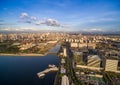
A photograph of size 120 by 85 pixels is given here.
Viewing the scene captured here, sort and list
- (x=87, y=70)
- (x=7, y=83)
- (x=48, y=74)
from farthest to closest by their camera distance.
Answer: (x=87, y=70), (x=48, y=74), (x=7, y=83)

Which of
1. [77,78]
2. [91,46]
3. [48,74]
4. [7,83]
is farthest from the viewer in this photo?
[91,46]

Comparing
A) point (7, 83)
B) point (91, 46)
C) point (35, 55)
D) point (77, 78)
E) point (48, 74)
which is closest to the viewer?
point (7, 83)

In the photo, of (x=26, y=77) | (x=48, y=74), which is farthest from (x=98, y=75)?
(x=26, y=77)

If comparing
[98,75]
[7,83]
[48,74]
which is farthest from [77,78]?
[7,83]

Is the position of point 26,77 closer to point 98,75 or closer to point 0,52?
point 98,75

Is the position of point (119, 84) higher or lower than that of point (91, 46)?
lower

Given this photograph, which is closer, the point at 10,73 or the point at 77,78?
the point at 77,78

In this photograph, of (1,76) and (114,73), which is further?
(114,73)

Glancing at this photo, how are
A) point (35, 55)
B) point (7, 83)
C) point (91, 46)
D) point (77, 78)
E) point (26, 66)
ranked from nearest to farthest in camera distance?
point (7, 83) → point (77, 78) → point (26, 66) → point (35, 55) → point (91, 46)

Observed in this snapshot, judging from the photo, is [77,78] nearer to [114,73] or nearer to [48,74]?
[48,74]
